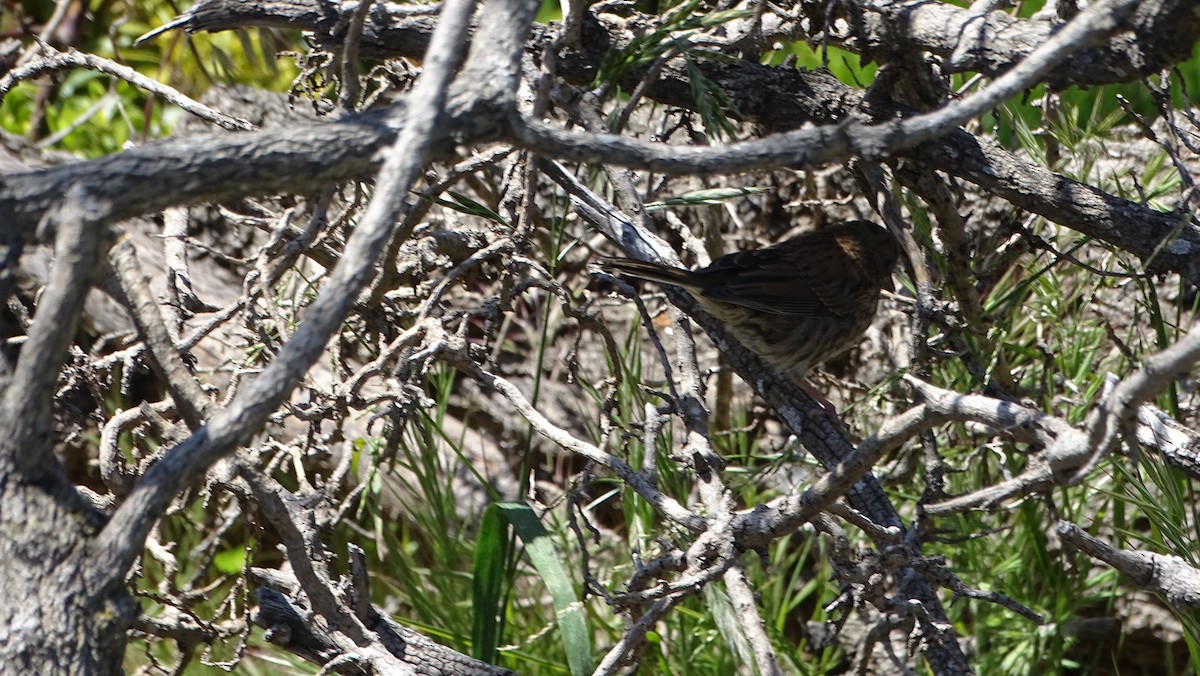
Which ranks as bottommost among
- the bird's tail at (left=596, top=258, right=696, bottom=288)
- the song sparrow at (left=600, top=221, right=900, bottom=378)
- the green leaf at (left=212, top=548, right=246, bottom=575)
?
the green leaf at (left=212, top=548, right=246, bottom=575)

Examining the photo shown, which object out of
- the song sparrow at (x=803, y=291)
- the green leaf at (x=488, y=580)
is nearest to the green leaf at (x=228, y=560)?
the green leaf at (x=488, y=580)

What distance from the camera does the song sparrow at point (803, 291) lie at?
3.39m

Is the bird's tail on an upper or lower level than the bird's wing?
lower

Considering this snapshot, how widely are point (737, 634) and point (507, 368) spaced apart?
7.82 ft

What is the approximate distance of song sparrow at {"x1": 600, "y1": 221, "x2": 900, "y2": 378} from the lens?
11.1 ft

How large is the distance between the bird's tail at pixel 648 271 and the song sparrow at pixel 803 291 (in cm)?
21

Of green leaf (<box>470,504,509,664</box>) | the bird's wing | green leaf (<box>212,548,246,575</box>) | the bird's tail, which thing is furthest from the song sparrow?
green leaf (<box>212,548,246,575</box>)

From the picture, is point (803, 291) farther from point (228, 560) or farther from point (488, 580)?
point (228, 560)

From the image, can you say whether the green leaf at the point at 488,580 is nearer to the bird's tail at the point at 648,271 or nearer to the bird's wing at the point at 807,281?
the bird's tail at the point at 648,271

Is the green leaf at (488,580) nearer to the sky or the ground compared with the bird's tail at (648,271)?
nearer to the ground

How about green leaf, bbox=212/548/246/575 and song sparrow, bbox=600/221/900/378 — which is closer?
song sparrow, bbox=600/221/900/378

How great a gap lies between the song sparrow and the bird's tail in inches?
8.1

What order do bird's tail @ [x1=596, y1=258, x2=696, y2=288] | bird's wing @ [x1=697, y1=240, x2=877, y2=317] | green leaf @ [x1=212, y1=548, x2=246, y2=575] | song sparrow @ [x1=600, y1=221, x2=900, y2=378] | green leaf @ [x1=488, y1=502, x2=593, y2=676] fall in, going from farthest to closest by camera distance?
green leaf @ [x1=212, y1=548, x2=246, y2=575] → bird's wing @ [x1=697, y1=240, x2=877, y2=317] → song sparrow @ [x1=600, y1=221, x2=900, y2=378] → bird's tail @ [x1=596, y1=258, x2=696, y2=288] → green leaf @ [x1=488, y1=502, x2=593, y2=676]

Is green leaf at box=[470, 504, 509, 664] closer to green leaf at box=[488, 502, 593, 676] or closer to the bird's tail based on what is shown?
green leaf at box=[488, 502, 593, 676]
